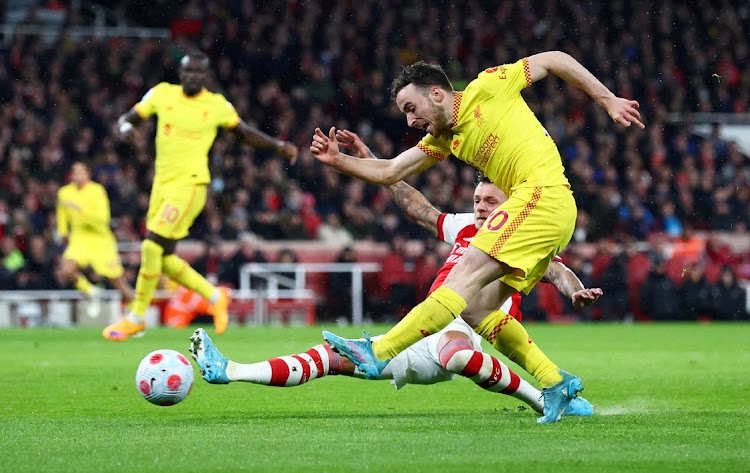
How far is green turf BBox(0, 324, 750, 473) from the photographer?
14.2 feet

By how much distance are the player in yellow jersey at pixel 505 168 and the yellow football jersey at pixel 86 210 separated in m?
10.8

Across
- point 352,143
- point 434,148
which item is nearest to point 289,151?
point 352,143

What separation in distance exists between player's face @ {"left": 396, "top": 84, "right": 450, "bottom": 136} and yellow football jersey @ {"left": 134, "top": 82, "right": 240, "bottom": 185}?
5.99 metres

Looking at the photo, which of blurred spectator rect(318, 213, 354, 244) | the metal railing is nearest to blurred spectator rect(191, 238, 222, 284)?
the metal railing

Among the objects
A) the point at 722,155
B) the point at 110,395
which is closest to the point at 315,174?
the point at 722,155

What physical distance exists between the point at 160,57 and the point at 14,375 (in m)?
14.5

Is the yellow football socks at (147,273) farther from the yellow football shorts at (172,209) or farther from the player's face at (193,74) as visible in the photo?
the player's face at (193,74)

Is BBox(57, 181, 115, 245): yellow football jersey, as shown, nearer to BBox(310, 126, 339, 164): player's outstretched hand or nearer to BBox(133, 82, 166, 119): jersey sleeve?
BBox(133, 82, 166, 119): jersey sleeve

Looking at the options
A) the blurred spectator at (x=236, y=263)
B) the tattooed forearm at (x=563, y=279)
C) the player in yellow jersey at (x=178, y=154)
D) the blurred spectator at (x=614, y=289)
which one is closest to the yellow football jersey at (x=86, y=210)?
the blurred spectator at (x=236, y=263)

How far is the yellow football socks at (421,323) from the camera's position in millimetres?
5234

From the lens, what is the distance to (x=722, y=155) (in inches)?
926

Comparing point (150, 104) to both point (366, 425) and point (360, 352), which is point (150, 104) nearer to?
point (366, 425)

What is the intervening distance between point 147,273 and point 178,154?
1.26 m

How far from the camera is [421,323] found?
5.24 m
